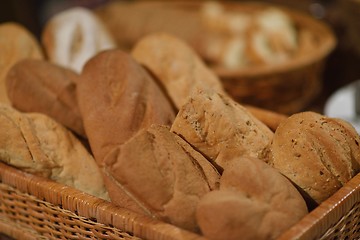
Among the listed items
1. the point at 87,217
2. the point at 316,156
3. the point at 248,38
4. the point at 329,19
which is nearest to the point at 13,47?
the point at 87,217

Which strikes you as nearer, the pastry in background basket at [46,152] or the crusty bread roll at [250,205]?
the crusty bread roll at [250,205]

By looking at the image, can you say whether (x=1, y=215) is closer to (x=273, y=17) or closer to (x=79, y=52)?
(x=79, y=52)

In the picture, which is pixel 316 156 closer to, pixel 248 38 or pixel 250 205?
pixel 250 205

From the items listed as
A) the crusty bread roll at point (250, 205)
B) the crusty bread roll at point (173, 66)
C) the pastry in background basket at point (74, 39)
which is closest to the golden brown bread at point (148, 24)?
the pastry in background basket at point (74, 39)

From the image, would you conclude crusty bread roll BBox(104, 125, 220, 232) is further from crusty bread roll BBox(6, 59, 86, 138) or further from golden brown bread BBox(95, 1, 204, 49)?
golden brown bread BBox(95, 1, 204, 49)

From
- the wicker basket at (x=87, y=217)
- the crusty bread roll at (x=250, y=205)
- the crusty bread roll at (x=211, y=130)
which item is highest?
the crusty bread roll at (x=211, y=130)

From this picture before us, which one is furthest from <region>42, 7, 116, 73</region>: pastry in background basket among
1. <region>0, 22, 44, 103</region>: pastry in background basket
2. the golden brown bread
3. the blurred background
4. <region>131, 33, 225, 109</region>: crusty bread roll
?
the blurred background

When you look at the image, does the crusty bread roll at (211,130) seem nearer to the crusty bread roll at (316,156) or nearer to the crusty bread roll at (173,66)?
the crusty bread roll at (316,156)
